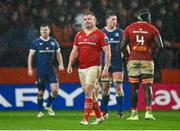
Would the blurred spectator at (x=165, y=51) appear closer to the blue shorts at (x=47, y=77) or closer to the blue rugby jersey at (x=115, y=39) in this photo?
the blue shorts at (x=47, y=77)

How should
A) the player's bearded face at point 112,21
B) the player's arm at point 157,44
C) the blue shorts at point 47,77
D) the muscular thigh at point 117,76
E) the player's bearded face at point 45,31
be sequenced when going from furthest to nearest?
the blue shorts at point 47,77 → the player's bearded face at point 45,31 → the muscular thigh at point 117,76 → the player's bearded face at point 112,21 → the player's arm at point 157,44

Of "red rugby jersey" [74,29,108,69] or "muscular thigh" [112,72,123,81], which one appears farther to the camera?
"muscular thigh" [112,72,123,81]

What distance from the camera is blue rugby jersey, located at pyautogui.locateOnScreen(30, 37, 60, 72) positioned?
18.4 metres

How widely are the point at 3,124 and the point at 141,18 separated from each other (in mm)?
4047

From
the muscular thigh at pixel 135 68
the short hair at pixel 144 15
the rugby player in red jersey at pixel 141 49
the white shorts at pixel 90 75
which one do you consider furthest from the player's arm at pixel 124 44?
the white shorts at pixel 90 75

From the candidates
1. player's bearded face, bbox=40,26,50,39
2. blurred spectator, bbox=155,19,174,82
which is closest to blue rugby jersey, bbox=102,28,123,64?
player's bearded face, bbox=40,26,50,39

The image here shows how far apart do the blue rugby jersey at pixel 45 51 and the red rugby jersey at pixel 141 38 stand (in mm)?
2903

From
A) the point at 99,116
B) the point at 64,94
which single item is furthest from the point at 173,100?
the point at 99,116

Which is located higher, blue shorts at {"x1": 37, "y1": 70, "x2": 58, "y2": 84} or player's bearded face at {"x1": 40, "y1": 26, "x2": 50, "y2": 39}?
player's bearded face at {"x1": 40, "y1": 26, "x2": 50, "y2": 39}

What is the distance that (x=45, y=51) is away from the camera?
18484mm

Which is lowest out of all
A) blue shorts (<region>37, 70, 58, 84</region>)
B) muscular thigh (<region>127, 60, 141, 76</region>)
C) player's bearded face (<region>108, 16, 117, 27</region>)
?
blue shorts (<region>37, 70, 58, 84</region>)

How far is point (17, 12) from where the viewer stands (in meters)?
22.7

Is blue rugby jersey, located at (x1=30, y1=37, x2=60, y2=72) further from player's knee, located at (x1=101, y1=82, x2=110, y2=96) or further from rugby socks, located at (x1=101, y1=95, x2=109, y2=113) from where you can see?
rugby socks, located at (x1=101, y1=95, x2=109, y2=113)

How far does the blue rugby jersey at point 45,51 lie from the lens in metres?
18.4
